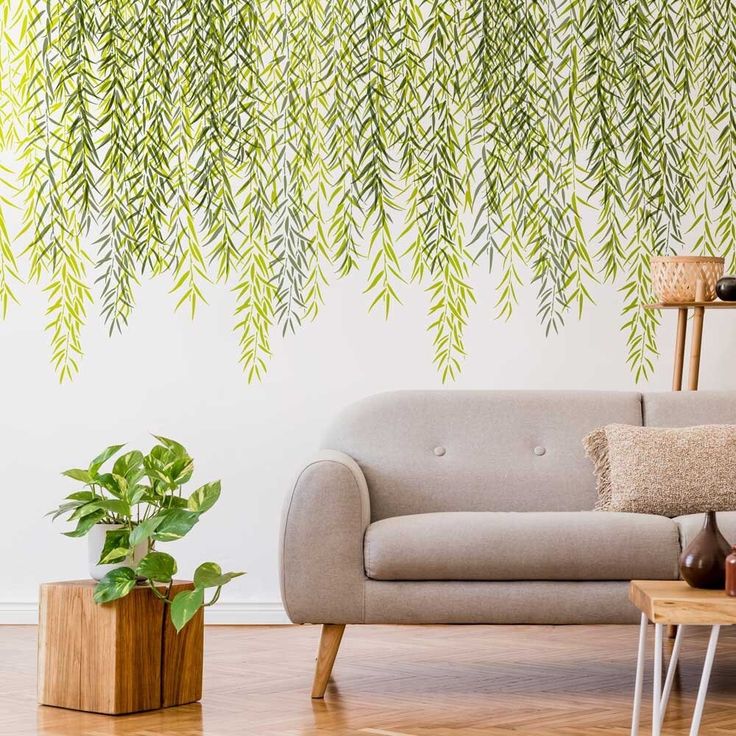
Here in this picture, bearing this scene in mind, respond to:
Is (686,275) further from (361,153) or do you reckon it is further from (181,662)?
(181,662)

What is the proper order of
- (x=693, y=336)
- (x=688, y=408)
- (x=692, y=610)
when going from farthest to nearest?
(x=693, y=336) → (x=688, y=408) → (x=692, y=610)

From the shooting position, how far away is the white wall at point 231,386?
4.32 m

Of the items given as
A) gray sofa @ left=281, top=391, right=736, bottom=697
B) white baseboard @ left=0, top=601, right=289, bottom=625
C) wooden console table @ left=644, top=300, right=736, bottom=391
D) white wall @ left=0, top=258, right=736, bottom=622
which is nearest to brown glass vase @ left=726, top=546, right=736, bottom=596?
gray sofa @ left=281, top=391, right=736, bottom=697

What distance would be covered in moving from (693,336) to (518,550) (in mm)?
1490

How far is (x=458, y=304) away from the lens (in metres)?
4.46

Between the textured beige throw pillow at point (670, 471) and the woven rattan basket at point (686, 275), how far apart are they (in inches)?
26.6

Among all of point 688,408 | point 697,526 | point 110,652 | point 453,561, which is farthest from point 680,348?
point 110,652

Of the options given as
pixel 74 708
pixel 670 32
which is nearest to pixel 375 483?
pixel 74 708

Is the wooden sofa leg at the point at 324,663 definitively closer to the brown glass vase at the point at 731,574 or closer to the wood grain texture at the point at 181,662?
the wood grain texture at the point at 181,662

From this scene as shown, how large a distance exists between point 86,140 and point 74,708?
2.28m

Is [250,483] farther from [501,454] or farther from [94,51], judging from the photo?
[94,51]

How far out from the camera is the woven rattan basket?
13.1ft

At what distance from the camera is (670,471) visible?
335 centimetres

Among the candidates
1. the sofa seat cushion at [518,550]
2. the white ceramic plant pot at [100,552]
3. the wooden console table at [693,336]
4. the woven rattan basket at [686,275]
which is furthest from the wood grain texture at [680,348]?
the white ceramic plant pot at [100,552]
